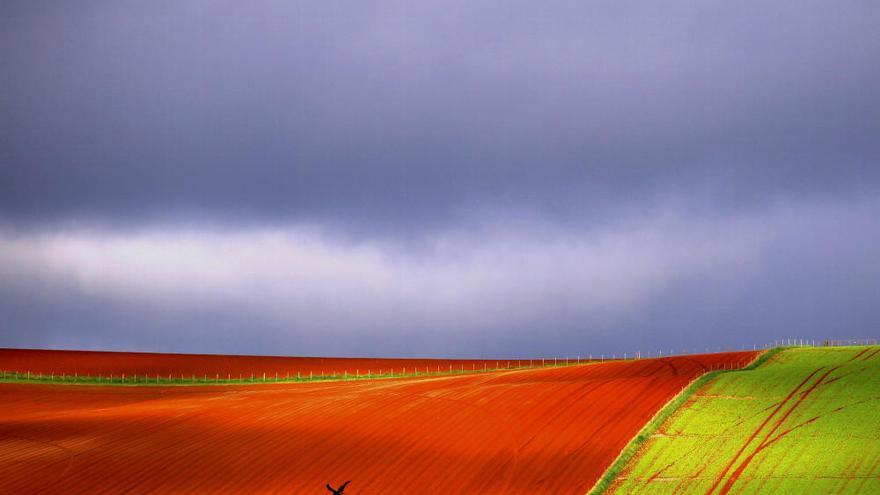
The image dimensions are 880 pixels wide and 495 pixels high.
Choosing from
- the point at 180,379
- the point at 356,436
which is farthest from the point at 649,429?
the point at 180,379

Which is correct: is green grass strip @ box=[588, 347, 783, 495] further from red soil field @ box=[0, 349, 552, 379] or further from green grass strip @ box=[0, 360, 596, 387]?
red soil field @ box=[0, 349, 552, 379]

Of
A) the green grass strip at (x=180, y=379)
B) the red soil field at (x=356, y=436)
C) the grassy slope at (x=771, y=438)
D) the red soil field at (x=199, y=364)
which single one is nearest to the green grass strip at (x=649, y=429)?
the grassy slope at (x=771, y=438)

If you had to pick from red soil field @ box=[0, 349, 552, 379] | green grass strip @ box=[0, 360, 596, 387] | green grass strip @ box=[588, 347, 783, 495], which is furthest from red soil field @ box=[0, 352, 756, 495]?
red soil field @ box=[0, 349, 552, 379]

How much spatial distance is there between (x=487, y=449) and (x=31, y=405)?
123 ft

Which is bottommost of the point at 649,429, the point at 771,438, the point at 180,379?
the point at 771,438

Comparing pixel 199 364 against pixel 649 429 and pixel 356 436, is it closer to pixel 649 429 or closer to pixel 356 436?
pixel 356 436

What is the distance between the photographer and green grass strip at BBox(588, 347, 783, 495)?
3984 centimetres

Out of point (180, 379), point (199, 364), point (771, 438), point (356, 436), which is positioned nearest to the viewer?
point (771, 438)

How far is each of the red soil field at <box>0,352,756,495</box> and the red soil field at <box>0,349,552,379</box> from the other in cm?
1725

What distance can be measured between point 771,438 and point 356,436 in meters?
20.8

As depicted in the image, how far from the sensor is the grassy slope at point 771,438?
3881 cm

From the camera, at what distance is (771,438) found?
1753 inches

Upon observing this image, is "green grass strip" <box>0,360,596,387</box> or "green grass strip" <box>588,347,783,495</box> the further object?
"green grass strip" <box>0,360,596,387</box>

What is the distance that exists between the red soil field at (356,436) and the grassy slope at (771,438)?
2290mm
